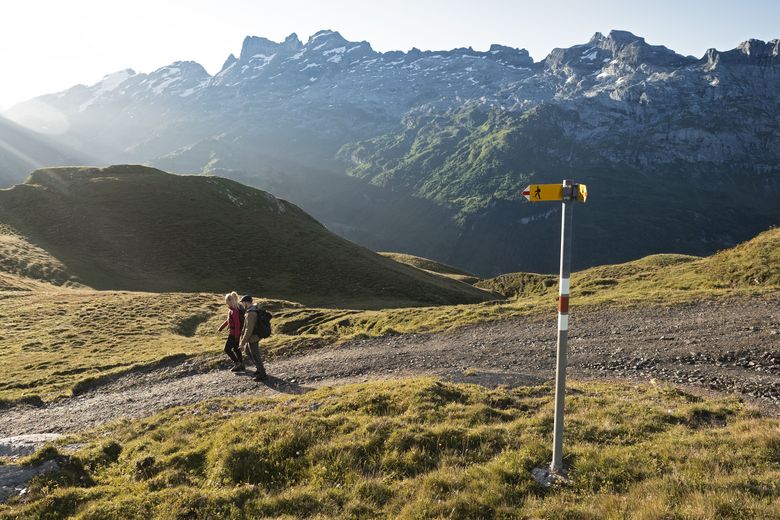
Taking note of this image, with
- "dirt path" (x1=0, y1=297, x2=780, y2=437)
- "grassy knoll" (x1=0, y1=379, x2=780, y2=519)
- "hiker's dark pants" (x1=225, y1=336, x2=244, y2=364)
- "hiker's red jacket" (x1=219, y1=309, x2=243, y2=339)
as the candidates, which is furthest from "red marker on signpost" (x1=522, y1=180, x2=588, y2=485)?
"hiker's dark pants" (x1=225, y1=336, x2=244, y2=364)

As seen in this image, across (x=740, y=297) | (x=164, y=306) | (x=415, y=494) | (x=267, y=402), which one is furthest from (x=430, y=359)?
(x=164, y=306)

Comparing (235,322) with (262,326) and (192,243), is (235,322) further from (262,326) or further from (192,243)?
(192,243)

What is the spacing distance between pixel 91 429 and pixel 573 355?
1861 cm

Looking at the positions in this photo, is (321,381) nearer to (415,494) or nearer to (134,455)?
(134,455)

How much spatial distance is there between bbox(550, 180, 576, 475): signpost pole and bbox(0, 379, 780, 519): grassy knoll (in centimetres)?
53

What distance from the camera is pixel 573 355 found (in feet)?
66.4

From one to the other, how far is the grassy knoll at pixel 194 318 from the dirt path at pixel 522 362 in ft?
7.49

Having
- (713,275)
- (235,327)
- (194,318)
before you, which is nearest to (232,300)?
(235,327)

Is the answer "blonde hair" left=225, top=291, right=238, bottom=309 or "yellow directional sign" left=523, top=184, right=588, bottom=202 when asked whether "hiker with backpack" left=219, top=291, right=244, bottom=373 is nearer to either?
"blonde hair" left=225, top=291, right=238, bottom=309

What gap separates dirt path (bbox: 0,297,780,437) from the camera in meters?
17.3

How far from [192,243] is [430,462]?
8048 cm

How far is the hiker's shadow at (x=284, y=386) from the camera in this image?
60.3 feet

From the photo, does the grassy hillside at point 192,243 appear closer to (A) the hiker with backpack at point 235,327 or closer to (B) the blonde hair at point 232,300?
(A) the hiker with backpack at point 235,327

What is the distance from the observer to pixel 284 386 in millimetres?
19344
